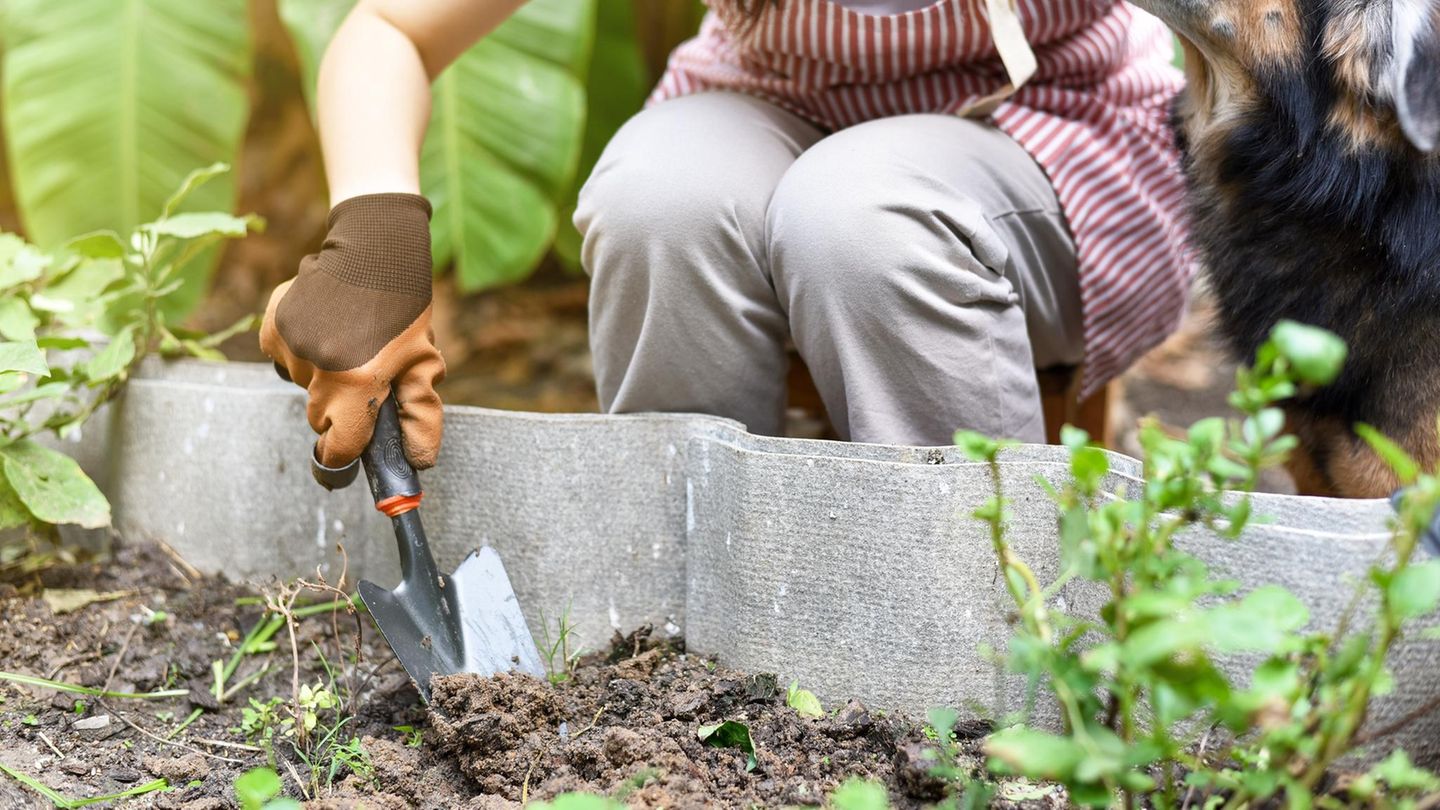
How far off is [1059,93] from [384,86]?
3.28 ft

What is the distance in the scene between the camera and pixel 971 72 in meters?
1.71

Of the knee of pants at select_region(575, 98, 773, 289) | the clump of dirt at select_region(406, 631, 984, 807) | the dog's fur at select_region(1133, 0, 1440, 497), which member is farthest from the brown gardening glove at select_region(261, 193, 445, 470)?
the dog's fur at select_region(1133, 0, 1440, 497)

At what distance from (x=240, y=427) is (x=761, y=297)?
0.84m

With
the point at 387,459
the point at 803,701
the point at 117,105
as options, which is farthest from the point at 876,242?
the point at 117,105

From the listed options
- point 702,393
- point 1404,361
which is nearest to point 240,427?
point 702,393

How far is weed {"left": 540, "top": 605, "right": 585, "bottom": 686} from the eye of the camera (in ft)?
5.00

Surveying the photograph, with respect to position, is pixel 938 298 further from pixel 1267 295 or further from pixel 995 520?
pixel 995 520

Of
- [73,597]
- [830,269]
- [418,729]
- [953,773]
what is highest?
[830,269]

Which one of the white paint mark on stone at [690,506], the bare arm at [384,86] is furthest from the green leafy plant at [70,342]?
the white paint mark on stone at [690,506]

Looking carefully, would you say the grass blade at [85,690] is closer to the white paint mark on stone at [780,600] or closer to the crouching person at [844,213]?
the crouching person at [844,213]

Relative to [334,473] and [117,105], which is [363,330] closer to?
[334,473]

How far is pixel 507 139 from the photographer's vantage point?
2611 millimetres

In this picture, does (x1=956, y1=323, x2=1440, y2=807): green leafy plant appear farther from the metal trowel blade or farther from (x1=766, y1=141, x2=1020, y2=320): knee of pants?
the metal trowel blade

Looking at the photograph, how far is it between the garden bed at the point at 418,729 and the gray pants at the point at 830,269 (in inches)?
15.7
